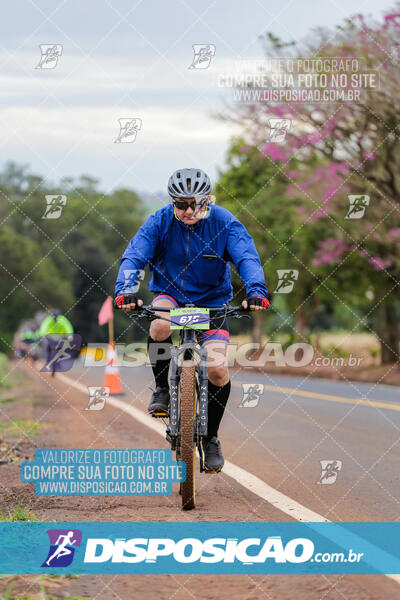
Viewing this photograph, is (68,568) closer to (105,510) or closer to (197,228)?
(105,510)

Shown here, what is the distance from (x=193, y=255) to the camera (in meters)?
6.80

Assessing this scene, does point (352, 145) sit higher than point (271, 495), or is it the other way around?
point (352, 145)

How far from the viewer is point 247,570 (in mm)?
4824

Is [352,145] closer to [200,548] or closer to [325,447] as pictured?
[325,447]
